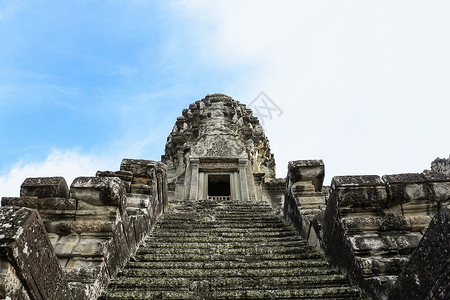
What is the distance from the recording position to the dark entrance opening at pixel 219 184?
13911mm

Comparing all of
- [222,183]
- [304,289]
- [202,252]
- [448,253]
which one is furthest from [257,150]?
[448,253]

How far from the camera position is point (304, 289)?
3.55m

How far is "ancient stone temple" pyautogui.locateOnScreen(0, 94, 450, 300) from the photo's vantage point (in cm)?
228

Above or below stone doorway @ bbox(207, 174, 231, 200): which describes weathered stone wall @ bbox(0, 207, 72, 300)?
below

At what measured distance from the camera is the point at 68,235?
12.9 feet

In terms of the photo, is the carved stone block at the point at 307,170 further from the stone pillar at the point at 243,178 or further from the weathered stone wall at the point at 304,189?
the stone pillar at the point at 243,178

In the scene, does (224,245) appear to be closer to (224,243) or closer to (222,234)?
(224,243)

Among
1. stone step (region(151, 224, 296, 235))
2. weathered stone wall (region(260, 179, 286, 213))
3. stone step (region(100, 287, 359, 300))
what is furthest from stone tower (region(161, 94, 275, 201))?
stone step (region(100, 287, 359, 300))

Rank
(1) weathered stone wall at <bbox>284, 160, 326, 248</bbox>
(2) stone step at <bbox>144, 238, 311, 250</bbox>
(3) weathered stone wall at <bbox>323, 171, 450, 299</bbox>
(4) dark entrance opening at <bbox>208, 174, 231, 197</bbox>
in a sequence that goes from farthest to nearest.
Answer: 1. (4) dark entrance opening at <bbox>208, 174, 231, 197</bbox>
2. (1) weathered stone wall at <bbox>284, 160, 326, 248</bbox>
3. (2) stone step at <bbox>144, 238, 311, 250</bbox>
4. (3) weathered stone wall at <bbox>323, 171, 450, 299</bbox>

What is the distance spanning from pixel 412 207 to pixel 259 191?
9893 millimetres

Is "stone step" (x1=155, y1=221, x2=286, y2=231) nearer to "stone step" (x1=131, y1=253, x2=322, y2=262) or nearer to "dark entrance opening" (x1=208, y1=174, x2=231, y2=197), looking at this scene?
"stone step" (x1=131, y1=253, x2=322, y2=262)

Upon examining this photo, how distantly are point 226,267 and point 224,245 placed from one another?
0.86 meters

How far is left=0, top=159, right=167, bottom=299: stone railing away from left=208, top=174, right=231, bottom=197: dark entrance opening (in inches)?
331

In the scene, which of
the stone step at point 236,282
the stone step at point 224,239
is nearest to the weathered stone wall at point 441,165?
the stone step at point 224,239
